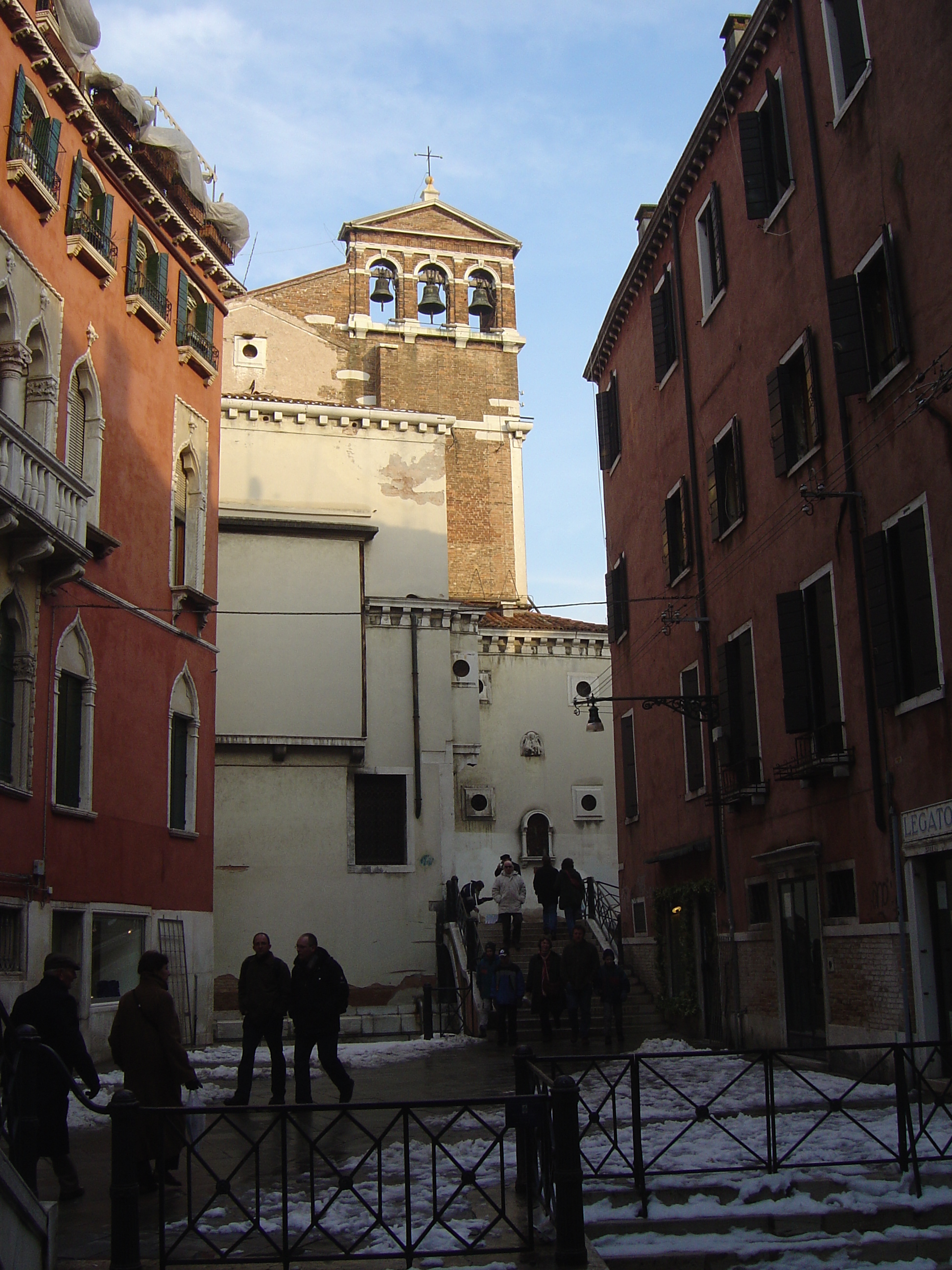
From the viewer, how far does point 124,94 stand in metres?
18.5

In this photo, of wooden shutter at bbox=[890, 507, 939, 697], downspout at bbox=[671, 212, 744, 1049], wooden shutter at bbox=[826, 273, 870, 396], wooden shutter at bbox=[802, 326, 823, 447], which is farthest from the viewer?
downspout at bbox=[671, 212, 744, 1049]

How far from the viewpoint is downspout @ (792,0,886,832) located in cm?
1298

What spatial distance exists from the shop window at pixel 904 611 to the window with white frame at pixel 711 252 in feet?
20.3

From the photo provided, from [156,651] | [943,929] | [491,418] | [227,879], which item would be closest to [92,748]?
[156,651]

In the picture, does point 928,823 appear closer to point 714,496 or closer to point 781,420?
point 781,420

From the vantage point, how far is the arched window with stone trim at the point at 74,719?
53.5 feet

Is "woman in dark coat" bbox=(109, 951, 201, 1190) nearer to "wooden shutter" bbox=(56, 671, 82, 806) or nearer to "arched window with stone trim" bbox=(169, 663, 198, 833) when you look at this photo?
"wooden shutter" bbox=(56, 671, 82, 806)

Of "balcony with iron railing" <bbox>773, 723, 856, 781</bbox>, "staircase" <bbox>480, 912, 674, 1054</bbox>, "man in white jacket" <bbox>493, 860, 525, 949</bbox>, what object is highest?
"balcony with iron railing" <bbox>773, 723, 856, 781</bbox>

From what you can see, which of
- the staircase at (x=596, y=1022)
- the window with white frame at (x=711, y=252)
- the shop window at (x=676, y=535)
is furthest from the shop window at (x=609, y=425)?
the staircase at (x=596, y=1022)

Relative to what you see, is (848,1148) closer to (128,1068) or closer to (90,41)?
(128,1068)

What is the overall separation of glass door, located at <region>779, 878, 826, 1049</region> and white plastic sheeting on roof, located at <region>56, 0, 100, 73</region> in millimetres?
13735

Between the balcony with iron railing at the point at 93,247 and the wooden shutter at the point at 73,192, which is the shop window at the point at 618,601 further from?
the wooden shutter at the point at 73,192

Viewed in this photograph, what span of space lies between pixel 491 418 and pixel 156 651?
21.4 meters

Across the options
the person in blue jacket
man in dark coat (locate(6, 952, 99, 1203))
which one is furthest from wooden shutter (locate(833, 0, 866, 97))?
the person in blue jacket
